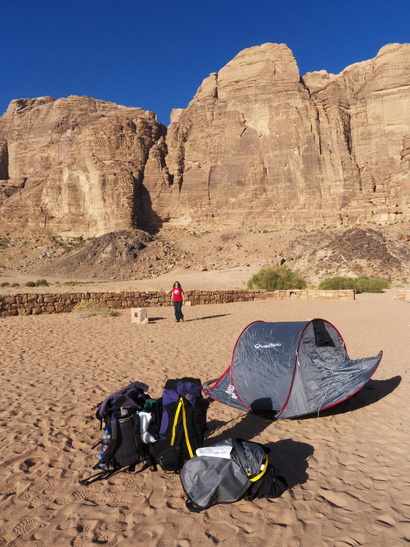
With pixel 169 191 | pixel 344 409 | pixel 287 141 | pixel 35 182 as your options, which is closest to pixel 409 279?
pixel 344 409

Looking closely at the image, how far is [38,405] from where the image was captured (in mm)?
5938

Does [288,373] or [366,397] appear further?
[366,397]

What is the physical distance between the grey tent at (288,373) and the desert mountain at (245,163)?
52.5 meters

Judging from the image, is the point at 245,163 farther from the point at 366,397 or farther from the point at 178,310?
the point at 366,397

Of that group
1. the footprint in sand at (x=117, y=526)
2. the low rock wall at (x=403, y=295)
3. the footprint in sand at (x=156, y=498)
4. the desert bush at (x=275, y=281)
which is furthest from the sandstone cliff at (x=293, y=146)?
the footprint in sand at (x=117, y=526)

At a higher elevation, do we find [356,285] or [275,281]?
[275,281]

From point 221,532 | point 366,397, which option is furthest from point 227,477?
point 366,397

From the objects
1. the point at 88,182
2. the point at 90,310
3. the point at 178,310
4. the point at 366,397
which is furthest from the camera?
the point at 88,182

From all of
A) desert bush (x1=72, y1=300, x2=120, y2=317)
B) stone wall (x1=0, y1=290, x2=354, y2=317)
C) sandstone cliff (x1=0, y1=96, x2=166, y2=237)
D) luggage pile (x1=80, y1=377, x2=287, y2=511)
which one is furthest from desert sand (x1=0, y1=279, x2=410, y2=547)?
sandstone cliff (x1=0, y1=96, x2=166, y2=237)

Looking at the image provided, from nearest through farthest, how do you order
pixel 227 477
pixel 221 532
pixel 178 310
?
pixel 221 532, pixel 227 477, pixel 178 310

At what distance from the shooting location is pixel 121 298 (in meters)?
19.1

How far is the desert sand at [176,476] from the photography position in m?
3.17

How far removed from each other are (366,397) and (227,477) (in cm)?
390

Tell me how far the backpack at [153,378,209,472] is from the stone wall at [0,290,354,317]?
562 inches
